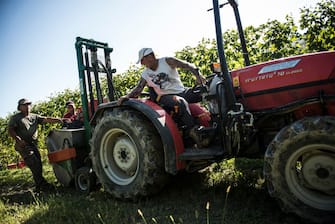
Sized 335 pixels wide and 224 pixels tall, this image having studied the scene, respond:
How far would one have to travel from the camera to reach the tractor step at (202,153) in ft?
10.5

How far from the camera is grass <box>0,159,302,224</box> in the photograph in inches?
118

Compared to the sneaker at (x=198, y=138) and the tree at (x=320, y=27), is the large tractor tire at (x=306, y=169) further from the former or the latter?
the tree at (x=320, y=27)

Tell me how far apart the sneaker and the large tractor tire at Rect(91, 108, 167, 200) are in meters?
0.42

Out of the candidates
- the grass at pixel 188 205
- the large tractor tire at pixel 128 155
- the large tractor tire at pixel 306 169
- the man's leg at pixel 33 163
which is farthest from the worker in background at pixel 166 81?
the man's leg at pixel 33 163

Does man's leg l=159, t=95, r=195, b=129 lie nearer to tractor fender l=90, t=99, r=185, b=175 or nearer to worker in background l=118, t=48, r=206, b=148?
worker in background l=118, t=48, r=206, b=148

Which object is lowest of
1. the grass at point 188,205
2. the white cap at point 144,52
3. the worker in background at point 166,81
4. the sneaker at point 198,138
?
the grass at point 188,205

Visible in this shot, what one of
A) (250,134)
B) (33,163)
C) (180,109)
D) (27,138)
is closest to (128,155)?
(180,109)

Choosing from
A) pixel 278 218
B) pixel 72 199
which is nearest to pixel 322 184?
pixel 278 218

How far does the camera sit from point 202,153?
3.28 m

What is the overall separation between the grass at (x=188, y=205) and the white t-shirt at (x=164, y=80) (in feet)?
4.17

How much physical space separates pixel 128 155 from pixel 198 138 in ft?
3.23

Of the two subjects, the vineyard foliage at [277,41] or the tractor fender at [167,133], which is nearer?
the tractor fender at [167,133]

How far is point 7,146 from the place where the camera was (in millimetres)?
18594

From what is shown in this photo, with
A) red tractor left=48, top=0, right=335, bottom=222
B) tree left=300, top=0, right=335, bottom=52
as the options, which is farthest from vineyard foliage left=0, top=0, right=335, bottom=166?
red tractor left=48, top=0, right=335, bottom=222
